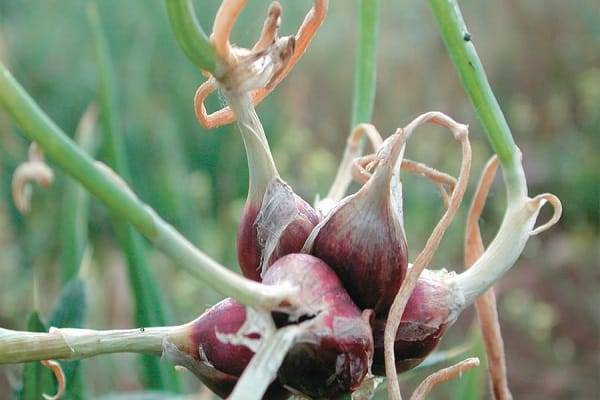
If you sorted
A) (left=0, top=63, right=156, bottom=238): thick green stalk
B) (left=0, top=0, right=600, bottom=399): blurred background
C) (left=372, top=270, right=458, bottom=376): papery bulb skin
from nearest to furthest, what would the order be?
(left=0, top=63, right=156, bottom=238): thick green stalk < (left=372, top=270, right=458, bottom=376): papery bulb skin < (left=0, top=0, right=600, bottom=399): blurred background

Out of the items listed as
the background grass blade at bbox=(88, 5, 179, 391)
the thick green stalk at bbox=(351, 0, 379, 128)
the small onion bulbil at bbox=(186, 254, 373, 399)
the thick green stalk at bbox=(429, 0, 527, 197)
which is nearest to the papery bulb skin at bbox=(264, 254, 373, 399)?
the small onion bulbil at bbox=(186, 254, 373, 399)

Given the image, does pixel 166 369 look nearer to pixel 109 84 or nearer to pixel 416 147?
pixel 109 84

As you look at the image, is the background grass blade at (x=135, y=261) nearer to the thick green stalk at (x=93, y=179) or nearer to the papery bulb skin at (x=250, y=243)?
Answer: the papery bulb skin at (x=250, y=243)

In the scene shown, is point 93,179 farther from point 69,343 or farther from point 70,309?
point 70,309

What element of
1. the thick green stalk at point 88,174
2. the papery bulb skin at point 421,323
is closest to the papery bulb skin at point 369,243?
the papery bulb skin at point 421,323

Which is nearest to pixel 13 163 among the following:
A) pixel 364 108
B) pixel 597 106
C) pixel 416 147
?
pixel 364 108

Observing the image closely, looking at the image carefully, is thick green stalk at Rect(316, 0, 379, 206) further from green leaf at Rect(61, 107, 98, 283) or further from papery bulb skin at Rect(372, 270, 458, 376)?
green leaf at Rect(61, 107, 98, 283)

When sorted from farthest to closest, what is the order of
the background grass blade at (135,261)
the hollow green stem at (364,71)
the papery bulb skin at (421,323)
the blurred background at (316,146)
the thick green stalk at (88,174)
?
the blurred background at (316,146) → the background grass blade at (135,261) → the hollow green stem at (364,71) → the papery bulb skin at (421,323) → the thick green stalk at (88,174)
